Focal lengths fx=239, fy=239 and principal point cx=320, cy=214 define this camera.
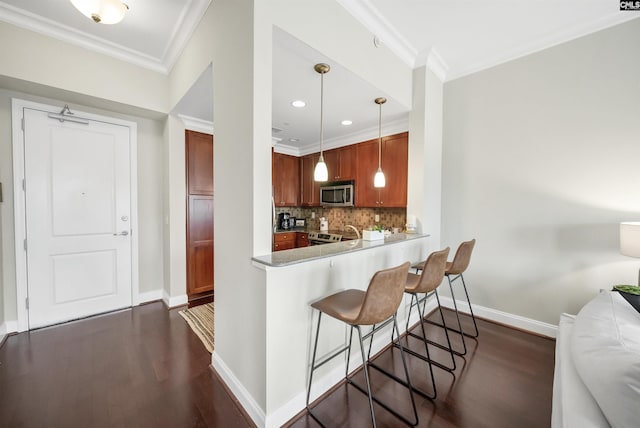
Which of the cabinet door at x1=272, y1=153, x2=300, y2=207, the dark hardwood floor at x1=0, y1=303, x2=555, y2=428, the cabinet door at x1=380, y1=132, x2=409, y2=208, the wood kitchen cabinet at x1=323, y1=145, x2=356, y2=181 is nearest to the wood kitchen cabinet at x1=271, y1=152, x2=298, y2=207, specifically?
the cabinet door at x1=272, y1=153, x2=300, y2=207

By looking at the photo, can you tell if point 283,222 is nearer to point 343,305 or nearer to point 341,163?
point 341,163

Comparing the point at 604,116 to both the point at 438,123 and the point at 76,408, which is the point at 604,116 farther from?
the point at 76,408

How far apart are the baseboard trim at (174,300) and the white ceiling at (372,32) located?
→ 2.40 metres

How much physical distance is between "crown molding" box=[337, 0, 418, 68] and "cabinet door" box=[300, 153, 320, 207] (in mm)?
2383

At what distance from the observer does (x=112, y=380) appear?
1.84m

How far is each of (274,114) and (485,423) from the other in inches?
141

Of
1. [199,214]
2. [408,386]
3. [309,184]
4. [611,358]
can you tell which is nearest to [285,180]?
[309,184]

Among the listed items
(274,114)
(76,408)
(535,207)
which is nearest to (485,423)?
(535,207)

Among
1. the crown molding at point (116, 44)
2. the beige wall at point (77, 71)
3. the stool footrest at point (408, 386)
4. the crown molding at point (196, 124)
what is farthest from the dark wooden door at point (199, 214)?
the stool footrest at point (408, 386)

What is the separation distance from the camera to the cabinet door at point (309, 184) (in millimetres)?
4797

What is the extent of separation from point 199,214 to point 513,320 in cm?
Answer: 411

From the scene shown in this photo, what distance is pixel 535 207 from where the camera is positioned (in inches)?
100

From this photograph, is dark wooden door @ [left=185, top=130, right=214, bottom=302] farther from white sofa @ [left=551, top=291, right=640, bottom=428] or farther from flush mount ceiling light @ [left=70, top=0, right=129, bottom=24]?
white sofa @ [left=551, top=291, right=640, bottom=428]

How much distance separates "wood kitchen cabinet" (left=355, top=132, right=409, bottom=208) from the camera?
3486 mm
